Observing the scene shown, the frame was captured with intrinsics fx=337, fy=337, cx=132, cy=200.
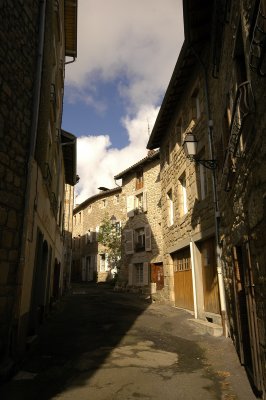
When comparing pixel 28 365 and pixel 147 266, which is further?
pixel 147 266

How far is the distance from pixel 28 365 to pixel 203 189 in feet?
19.6

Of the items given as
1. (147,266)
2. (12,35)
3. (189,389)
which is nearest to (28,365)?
(189,389)

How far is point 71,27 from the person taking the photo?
1110 cm

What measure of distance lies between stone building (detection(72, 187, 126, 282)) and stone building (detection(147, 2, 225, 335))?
31.9 ft

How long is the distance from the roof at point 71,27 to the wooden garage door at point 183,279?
26.2 ft

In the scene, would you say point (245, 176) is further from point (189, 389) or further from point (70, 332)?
point (70, 332)

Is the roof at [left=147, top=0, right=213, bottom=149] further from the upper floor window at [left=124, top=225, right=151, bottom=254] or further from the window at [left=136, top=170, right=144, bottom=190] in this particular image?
the upper floor window at [left=124, top=225, right=151, bottom=254]

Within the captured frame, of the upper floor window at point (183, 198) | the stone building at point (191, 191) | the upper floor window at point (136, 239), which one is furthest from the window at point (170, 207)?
the upper floor window at point (136, 239)

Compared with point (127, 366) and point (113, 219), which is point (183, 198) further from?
point (113, 219)

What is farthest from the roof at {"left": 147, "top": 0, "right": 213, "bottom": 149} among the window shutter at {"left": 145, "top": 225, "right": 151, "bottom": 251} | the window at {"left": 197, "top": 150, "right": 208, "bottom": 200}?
the window shutter at {"left": 145, "top": 225, "right": 151, "bottom": 251}

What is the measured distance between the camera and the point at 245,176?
150 inches

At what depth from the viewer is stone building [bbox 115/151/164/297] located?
58.4 feet

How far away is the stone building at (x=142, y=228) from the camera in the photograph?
58.4ft

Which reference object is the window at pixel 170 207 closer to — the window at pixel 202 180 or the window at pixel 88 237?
the window at pixel 202 180
